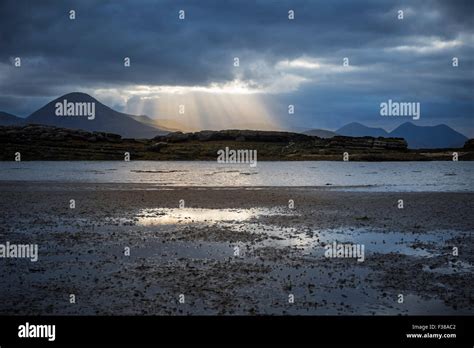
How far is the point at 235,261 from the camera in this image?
2034 centimetres

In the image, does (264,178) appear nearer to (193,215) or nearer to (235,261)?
(193,215)

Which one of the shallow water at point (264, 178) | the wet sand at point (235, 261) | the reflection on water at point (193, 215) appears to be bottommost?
the wet sand at point (235, 261)

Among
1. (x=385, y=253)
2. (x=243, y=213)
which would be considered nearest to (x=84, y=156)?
(x=243, y=213)

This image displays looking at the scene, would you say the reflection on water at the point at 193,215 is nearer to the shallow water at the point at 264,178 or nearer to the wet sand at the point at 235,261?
the wet sand at the point at 235,261

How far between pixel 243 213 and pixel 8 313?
23.5m

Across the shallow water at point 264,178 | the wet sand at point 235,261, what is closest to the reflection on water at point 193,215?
the wet sand at point 235,261

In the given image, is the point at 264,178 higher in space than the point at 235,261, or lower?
higher

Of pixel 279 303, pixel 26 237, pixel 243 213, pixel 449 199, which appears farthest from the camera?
pixel 449 199

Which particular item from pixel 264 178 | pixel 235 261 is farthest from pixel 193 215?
pixel 264 178

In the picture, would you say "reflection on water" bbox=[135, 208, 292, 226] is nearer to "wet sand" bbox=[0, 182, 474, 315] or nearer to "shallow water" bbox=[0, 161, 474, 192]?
"wet sand" bbox=[0, 182, 474, 315]

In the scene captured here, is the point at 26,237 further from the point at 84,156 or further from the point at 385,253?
the point at 84,156

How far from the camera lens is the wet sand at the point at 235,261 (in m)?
14.9
